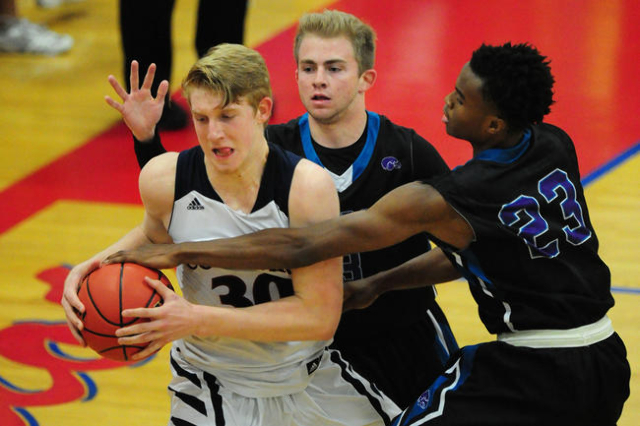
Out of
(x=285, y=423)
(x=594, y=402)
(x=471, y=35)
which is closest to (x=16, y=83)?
(x=471, y=35)

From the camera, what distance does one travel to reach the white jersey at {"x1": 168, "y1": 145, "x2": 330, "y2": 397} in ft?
10.9

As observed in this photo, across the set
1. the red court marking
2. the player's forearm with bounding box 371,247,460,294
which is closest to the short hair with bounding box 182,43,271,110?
the player's forearm with bounding box 371,247,460,294

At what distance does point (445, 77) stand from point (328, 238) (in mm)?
5930

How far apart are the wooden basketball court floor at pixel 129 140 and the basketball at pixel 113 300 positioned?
1639 millimetres

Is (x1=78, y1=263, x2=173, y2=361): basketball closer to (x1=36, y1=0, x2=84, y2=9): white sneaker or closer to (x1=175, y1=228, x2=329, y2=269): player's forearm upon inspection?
(x1=175, y1=228, x2=329, y2=269): player's forearm

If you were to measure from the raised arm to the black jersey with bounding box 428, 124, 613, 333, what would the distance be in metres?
0.07

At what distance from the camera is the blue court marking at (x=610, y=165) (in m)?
7.09

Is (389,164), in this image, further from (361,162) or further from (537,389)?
(537,389)

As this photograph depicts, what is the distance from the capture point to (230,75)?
3164 mm

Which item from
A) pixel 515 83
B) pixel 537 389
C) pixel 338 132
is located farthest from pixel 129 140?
pixel 537 389

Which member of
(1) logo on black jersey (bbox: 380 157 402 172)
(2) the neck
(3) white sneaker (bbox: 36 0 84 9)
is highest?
(2) the neck

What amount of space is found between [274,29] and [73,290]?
24.2 ft

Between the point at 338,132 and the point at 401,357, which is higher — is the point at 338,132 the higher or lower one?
the higher one

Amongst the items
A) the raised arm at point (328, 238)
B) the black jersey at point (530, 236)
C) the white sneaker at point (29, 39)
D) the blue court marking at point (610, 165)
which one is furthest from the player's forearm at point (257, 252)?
the white sneaker at point (29, 39)
